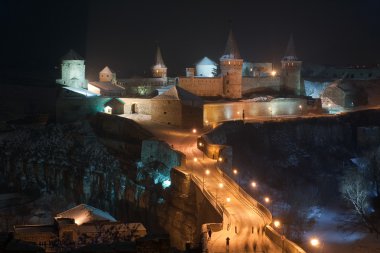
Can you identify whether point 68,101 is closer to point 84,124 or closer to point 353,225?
point 84,124

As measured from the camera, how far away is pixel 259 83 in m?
58.8

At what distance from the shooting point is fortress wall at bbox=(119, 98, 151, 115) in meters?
46.5

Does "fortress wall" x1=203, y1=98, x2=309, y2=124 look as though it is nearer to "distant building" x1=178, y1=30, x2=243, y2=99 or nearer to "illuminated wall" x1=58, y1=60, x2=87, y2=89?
"distant building" x1=178, y1=30, x2=243, y2=99

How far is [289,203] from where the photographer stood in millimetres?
39844

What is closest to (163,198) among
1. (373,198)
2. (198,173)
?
(198,173)

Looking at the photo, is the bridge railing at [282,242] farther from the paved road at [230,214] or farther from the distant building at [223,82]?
the distant building at [223,82]

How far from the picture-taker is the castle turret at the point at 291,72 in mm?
58781

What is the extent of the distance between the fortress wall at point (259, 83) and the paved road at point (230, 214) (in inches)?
890

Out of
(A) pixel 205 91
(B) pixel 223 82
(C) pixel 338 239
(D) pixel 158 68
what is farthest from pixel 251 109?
(C) pixel 338 239

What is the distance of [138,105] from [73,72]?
10726 mm

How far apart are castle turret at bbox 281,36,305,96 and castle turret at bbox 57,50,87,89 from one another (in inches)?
896

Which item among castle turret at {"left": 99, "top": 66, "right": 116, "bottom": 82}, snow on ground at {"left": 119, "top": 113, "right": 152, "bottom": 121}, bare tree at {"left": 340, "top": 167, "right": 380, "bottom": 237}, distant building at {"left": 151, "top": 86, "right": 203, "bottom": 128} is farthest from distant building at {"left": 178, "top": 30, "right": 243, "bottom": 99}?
bare tree at {"left": 340, "top": 167, "right": 380, "bottom": 237}

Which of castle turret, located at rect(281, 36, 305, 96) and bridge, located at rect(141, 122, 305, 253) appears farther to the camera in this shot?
castle turret, located at rect(281, 36, 305, 96)

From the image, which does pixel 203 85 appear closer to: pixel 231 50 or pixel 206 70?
pixel 231 50
